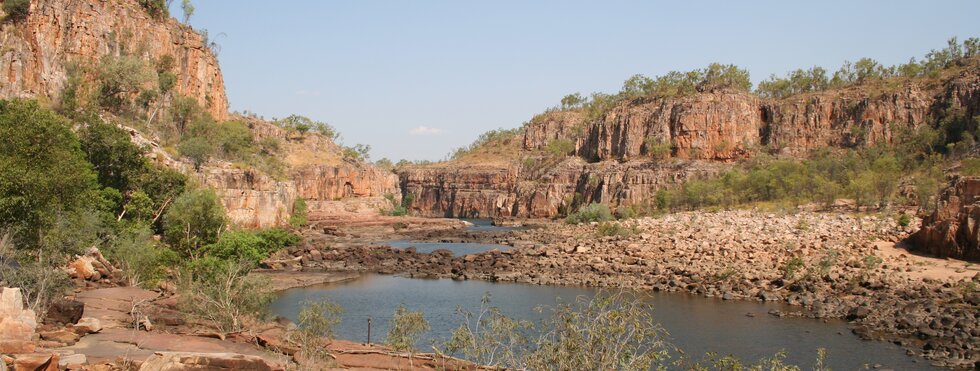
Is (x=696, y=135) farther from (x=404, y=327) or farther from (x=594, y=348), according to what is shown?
(x=594, y=348)

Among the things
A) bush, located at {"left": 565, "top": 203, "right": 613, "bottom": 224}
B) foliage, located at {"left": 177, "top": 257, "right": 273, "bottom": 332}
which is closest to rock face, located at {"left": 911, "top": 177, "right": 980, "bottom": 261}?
foliage, located at {"left": 177, "top": 257, "right": 273, "bottom": 332}

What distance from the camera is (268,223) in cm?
5528

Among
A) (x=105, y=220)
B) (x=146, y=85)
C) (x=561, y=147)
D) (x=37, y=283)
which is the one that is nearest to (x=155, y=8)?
(x=146, y=85)

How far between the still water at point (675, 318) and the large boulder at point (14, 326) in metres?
7.34

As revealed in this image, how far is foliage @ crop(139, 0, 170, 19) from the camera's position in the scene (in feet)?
215

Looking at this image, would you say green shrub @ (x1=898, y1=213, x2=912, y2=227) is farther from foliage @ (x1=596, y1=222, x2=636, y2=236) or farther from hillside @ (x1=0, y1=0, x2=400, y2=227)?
hillside @ (x1=0, y1=0, x2=400, y2=227)

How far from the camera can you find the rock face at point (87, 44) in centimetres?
4750

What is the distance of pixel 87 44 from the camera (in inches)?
2178

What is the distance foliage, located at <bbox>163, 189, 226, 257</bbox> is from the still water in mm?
4369

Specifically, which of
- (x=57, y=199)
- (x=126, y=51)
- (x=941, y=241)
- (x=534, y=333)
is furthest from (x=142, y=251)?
(x=126, y=51)

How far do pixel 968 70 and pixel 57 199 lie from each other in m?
90.3

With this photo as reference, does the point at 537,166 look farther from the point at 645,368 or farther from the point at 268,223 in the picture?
the point at 645,368

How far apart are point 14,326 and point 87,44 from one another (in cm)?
5025

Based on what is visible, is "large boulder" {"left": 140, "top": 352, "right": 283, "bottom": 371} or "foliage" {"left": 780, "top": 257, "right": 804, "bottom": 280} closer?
"large boulder" {"left": 140, "top": 352, "right": 283, "bottom": 371}
